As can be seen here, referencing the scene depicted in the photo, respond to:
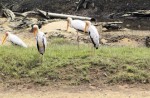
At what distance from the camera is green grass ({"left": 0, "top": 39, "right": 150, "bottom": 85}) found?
11117mm

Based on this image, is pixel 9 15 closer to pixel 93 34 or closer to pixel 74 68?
pixel 93 34

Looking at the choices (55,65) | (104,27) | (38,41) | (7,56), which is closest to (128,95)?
(55,65)

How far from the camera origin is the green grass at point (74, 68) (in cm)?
1112

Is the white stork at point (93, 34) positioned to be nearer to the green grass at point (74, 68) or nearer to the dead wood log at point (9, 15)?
the green grass at point (74, 68)

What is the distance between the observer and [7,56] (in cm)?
1209

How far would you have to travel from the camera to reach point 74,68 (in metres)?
11.4

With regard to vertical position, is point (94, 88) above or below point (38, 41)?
below

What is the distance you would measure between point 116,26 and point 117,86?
13894 millimetres

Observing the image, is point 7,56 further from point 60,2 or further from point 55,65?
A: point 60,2

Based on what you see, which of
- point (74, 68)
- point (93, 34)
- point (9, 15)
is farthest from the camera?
point (9, 15)

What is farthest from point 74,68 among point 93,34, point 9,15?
point 9,15

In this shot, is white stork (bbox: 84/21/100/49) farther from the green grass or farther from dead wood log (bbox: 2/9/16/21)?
dead wood log (bbox: 2/9/16/21)

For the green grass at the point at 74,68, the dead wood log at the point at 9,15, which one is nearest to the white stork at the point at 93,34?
the green grass at the point at 74,68

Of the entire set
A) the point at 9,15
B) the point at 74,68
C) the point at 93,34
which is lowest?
the point at 74,68
